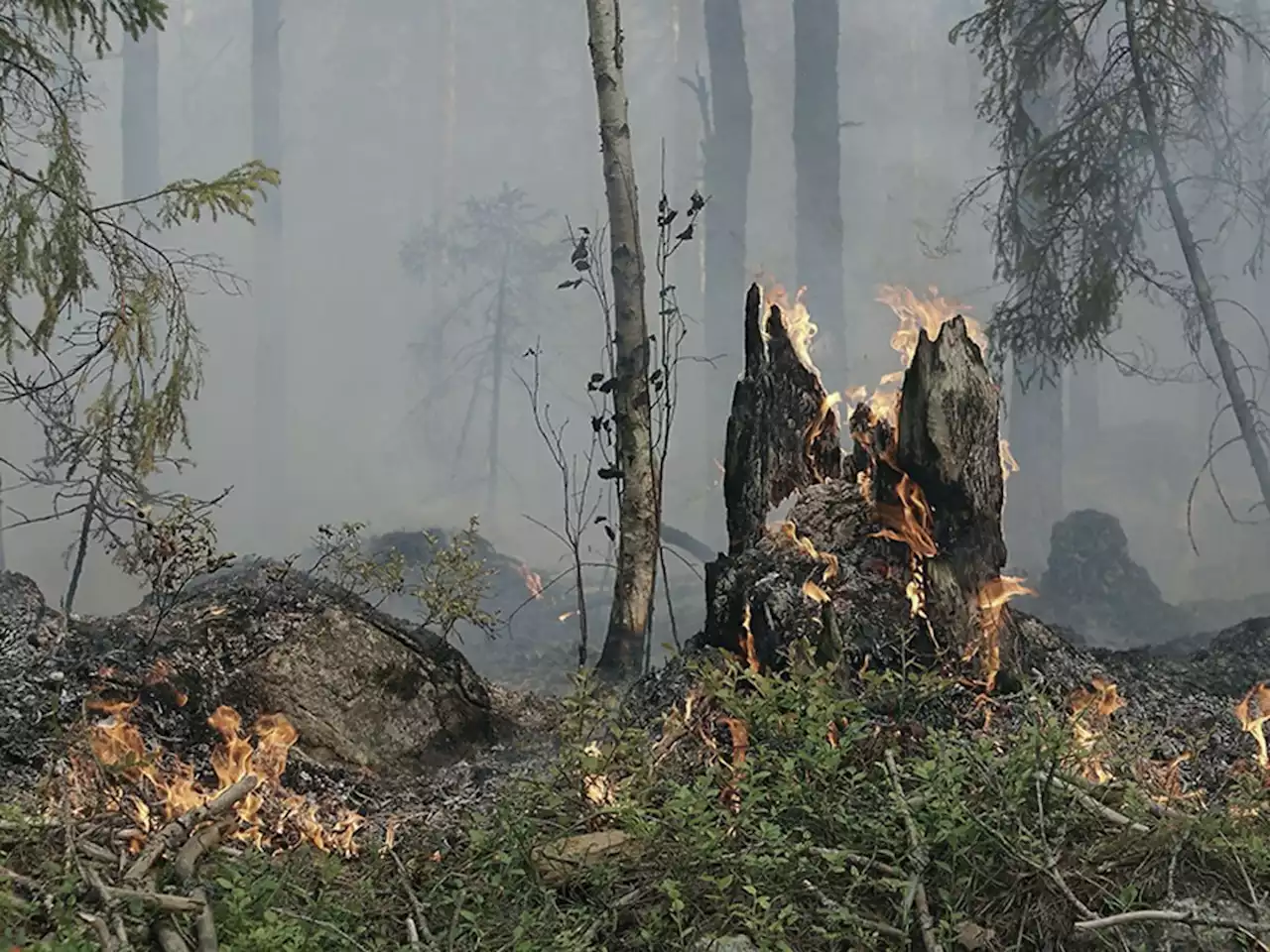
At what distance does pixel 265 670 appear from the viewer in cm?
479

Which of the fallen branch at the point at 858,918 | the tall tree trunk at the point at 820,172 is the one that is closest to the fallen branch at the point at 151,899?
the fallen branch at the point at 858,918

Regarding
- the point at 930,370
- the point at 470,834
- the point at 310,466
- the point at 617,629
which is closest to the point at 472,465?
the point at 310,466

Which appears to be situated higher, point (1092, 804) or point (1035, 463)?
point (1035, 463)

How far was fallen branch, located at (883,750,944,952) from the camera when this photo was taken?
8.30 ft

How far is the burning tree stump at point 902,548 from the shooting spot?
4.35m

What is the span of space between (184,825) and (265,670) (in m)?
1.83

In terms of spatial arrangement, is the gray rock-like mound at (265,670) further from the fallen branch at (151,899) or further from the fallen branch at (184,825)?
the fallen branch at (151,899)

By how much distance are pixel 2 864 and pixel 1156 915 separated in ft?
10.3

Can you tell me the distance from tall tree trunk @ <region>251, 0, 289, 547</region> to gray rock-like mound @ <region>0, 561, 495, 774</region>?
13.6ft

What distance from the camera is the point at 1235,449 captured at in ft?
Result: 28.9

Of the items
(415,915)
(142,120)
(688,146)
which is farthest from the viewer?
(688,146)

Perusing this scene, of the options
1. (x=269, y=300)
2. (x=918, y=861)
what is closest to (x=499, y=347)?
(x=269, y=300)

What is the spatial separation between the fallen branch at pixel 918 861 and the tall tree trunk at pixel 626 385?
11.7ft

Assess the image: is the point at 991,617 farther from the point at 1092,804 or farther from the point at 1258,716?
the point at 1092,804
